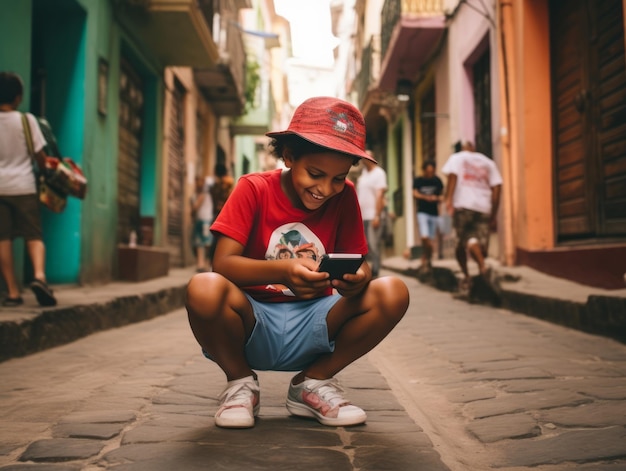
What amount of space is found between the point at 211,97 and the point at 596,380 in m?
14.6


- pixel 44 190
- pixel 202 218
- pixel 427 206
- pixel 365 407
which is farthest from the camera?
pixel 202 218

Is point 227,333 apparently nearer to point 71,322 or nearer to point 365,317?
point 365,317

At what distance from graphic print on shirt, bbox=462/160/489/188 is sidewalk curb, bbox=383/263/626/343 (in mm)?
1001

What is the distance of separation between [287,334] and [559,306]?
348cm

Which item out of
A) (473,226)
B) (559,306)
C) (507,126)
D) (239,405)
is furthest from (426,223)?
(239,405)

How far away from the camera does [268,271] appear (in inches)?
88.1

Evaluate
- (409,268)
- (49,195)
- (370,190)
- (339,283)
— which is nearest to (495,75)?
(370,190)

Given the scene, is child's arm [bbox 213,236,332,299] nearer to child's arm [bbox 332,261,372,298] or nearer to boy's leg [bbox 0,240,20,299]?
child's arm [bbox 332,261,372,298]

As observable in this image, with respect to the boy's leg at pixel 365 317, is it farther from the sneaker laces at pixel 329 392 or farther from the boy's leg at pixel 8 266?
the boy's leg at pixel 8 266

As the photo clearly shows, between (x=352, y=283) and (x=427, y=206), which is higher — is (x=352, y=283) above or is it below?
below

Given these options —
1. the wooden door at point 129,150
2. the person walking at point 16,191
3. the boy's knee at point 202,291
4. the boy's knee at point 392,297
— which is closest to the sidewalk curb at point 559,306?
the boy's knee at point 392,297

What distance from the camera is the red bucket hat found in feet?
7.58

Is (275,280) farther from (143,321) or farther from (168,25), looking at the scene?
(168,25)

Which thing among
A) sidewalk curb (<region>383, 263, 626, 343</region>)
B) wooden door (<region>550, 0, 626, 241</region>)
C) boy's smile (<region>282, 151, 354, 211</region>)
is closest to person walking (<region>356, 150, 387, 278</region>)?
sidewalk curb (<region>383, 263, 626, 343</region>)
